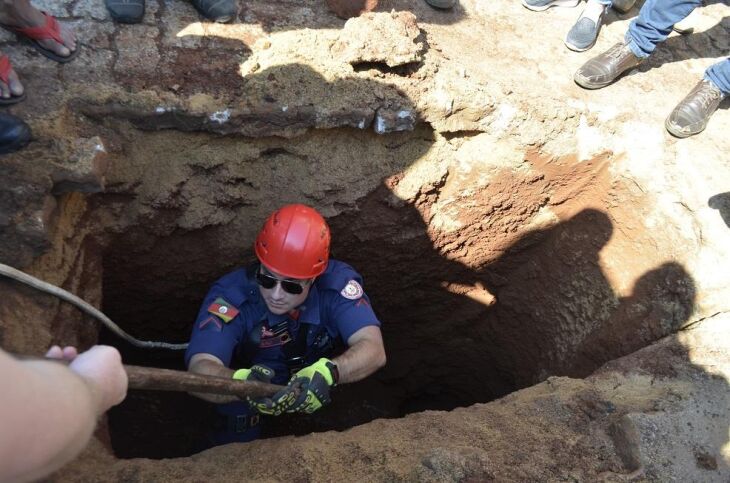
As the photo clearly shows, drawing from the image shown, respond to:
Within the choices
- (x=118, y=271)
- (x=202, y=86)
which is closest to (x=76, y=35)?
(x=202, y=86)

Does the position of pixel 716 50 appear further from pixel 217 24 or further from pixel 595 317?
pixel 217 24

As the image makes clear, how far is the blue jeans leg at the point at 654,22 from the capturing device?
3.59 meters

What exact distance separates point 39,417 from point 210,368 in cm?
167

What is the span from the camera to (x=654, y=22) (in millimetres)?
3699

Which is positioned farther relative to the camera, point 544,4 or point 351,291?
point 544,4

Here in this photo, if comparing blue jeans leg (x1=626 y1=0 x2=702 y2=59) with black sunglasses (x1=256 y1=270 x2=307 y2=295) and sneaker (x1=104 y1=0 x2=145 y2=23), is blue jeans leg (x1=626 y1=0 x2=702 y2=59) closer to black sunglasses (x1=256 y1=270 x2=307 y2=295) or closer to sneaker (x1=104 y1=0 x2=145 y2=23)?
black sunglasses (x1=256 y1=270 x2=307 y2=295)

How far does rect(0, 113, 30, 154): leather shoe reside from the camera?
2586 mm

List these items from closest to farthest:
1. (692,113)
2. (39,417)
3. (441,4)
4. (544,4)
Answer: (39,417), (692,113), (441,4), (544,4)

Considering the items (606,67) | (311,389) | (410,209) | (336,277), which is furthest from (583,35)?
(311,389)

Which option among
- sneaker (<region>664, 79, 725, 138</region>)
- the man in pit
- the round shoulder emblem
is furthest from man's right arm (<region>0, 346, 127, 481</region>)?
sneaker (<region>664, 79, 725, 138</region>)

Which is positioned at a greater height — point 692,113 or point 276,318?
point 692,113

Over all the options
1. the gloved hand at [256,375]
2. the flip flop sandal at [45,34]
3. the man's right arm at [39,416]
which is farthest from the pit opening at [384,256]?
the man's right arm at [39,416]

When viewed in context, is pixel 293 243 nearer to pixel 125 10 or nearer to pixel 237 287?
pixel 237 287

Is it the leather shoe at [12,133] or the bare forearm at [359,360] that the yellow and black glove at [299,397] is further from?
the leather shoe at [12,133]
